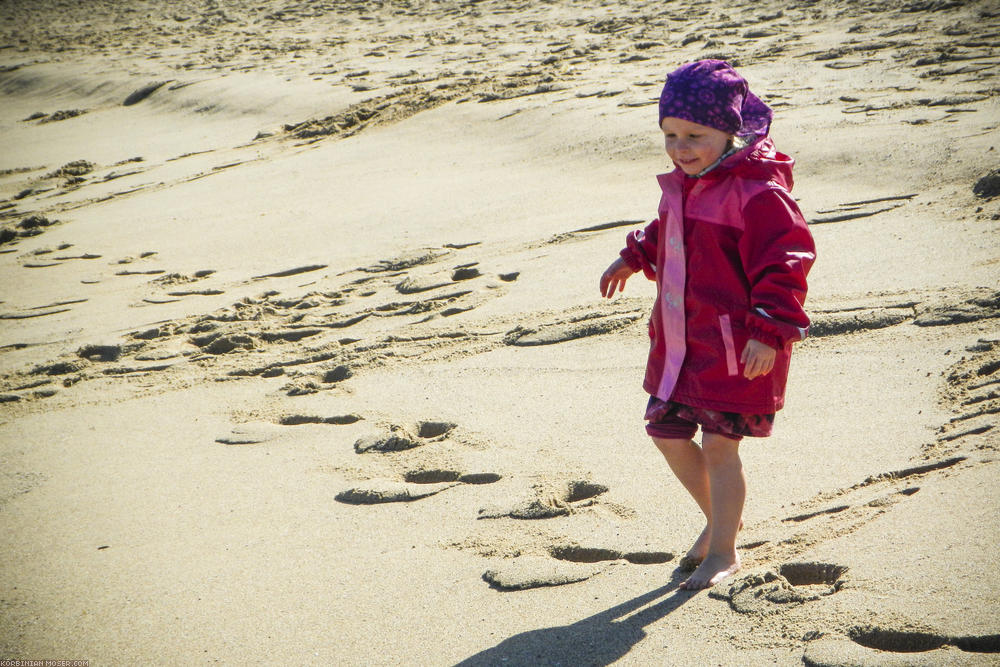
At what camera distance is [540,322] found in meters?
3.79

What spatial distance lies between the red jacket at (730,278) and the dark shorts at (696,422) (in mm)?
24

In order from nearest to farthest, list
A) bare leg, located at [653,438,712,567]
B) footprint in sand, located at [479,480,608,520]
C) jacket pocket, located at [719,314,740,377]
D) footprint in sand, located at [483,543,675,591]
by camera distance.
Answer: jacket pocket, located at [719,314,740,377] → bare leg, located at [653,438,712,567] → footprint in sand, located at [483,543,675,591] → footprint in sand, located at [479,480,608,520]

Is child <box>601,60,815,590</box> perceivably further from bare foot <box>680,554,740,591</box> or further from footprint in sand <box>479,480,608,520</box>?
footprint in sand <box>479,480,608,520</box>

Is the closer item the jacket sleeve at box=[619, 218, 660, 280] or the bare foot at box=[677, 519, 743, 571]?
the bare foot at box=[677, 519, 743, 571]

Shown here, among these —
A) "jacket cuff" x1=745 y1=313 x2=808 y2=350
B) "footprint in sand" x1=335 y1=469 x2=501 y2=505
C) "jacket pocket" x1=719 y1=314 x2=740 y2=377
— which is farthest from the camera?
"footprint in sand" x1=335 y1=469 x2=501 y2=505

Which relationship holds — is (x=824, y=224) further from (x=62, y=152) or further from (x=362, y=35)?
(x=362, y=35)

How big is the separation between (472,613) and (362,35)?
35.4 feet

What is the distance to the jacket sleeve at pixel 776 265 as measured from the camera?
5.93ft

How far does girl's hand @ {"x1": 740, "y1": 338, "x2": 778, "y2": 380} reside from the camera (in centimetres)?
181

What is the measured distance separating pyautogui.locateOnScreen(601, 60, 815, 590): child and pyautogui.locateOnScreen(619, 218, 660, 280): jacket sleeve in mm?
167

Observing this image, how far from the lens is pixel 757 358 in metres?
1.81

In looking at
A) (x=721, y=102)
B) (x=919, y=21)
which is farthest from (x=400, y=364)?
(x=919, y=21)

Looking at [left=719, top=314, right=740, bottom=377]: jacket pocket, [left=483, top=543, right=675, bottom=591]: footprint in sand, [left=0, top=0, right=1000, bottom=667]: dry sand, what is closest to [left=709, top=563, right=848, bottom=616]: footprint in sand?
[left=0, top=0, right=1000, bottom=667]: dry sand

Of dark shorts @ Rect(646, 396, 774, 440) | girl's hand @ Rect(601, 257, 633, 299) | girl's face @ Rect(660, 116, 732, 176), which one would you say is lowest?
dark shorts @ Rect(646, 396, 774, 440)
